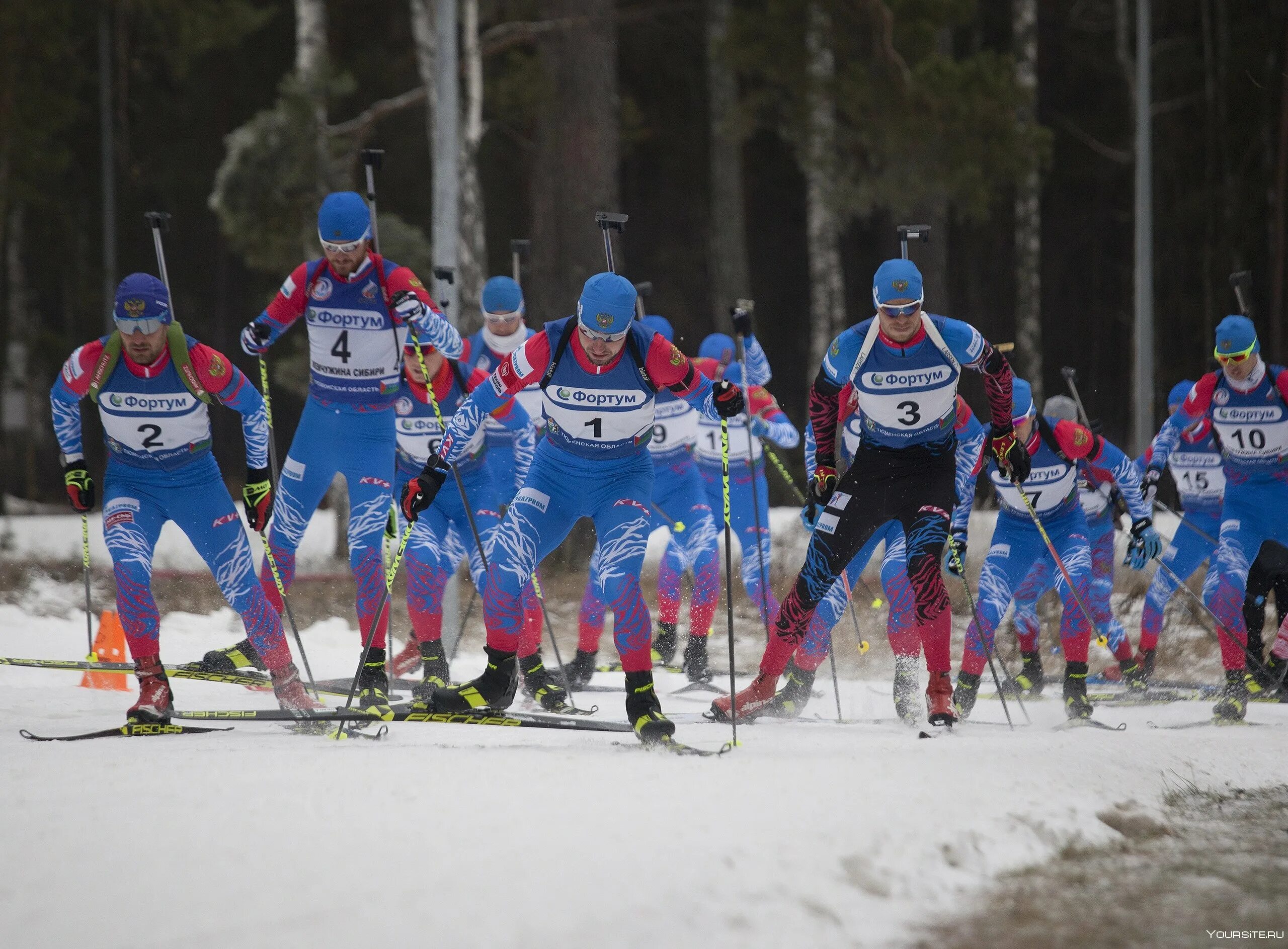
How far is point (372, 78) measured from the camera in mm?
23156

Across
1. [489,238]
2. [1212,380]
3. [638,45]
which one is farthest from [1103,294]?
[1212,380]

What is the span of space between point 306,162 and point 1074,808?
11.6 meters

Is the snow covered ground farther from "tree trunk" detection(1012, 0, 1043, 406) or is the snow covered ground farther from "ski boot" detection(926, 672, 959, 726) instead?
"tree trunk" detection(1012, 0, 1043, 406)

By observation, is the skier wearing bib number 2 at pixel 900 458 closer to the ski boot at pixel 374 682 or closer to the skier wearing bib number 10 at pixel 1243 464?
the ski boot at pixel 374 682

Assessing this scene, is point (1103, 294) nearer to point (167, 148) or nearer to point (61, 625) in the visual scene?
point (167, 148)

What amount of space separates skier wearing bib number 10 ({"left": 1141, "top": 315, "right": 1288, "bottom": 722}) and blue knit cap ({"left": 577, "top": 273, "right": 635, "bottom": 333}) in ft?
13.4

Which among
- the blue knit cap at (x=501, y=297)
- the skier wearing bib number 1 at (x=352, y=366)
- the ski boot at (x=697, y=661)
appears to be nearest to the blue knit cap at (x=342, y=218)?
the skier wearing bib number 1 at (x=352, y=366)

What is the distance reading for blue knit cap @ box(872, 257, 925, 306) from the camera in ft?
19.6

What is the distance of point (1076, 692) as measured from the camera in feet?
23.4

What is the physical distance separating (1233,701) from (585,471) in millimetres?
4061

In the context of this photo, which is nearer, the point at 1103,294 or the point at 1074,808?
the point at 1074,808

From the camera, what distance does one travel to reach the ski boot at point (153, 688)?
597cm

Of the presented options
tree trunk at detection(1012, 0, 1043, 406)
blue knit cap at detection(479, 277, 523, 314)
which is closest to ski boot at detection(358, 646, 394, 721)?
blue knit cap at detection(479, 277, 523, 314)

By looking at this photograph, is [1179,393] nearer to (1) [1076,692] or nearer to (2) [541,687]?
(1) [1076,692]
